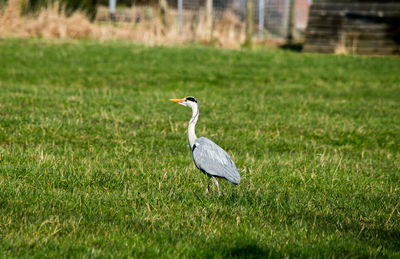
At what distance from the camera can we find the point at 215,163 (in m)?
5.54

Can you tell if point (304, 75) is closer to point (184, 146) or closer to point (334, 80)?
point (334, 80)

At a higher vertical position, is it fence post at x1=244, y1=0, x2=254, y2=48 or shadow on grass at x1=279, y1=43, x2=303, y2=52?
fence post at x1=244, y1=0, x2=254, y2=48

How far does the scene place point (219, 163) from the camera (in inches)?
218

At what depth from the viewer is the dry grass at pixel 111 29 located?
22016mm

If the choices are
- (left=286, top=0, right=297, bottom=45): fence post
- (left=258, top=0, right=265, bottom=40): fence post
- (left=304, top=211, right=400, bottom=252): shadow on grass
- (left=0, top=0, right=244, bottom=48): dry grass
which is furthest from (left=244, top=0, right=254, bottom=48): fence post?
(left=304, top=211, right=400, bottom=252): shadow on grass

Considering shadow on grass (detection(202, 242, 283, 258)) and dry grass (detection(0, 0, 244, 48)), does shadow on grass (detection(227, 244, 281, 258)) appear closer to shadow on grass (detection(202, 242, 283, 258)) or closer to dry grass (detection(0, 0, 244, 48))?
shadow on grass (detection(202, 242, 283, 258))

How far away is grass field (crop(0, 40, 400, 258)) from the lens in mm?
4672

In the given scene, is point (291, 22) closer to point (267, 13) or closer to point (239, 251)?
point (267, 13)

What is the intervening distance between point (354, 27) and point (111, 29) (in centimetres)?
1146

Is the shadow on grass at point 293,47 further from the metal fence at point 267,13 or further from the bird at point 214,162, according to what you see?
the bird at point 214,162

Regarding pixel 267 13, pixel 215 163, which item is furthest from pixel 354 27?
pixel 215 163

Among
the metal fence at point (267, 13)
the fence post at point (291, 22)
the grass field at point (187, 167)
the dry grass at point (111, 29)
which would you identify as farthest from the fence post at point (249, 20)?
the metal fence at point (267, 13)

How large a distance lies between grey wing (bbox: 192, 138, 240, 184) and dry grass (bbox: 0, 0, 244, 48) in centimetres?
1710

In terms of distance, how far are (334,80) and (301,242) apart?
1432cm
